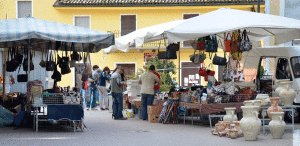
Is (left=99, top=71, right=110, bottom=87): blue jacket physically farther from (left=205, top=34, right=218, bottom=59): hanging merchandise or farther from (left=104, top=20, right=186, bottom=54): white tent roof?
(left=205, top=34, right=218, bottom=59): hanging merchandise

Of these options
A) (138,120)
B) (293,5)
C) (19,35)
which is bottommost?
(138,120)

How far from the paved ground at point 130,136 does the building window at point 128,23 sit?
1674cm

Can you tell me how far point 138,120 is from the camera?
13820mm

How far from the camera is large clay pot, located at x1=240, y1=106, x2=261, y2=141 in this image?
30.1ft

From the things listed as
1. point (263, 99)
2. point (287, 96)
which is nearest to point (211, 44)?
point (263, 99)

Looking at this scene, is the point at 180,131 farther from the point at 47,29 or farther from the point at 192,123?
the point at 47,29

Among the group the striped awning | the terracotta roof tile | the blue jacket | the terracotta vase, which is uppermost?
the terracotta roof tile

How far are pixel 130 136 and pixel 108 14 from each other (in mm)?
19681

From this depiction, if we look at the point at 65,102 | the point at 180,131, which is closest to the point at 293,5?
the point at 180,131

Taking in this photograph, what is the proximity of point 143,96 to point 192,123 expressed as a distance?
185 cm

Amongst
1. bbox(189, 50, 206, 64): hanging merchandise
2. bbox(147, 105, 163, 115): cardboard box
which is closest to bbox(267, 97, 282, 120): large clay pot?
bbox(147, 105, 163, 115): cardboard box

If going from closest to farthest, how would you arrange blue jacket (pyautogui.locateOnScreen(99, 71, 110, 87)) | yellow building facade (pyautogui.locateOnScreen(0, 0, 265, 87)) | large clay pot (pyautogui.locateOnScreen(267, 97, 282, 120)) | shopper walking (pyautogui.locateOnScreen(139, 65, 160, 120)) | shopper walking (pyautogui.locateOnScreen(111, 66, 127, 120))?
large clay pot (pyautogui.locateOnScreen(267, 97, 282, 120)) → shopper walking (pyautogui.locateOnScreen(139, 65, 160, 120)) → shopper walking (pyautogui.locateOnScreen(111, 66, 127, 120)) → blue jacket (pyautogui.locateOnScreen(99, 71, 110, 87)) → yellow building facade (pyautogui.locateOnScreen(0, 0, 265, 87))

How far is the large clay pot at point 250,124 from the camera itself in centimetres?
916

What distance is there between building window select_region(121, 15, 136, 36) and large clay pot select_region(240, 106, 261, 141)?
792 inches
